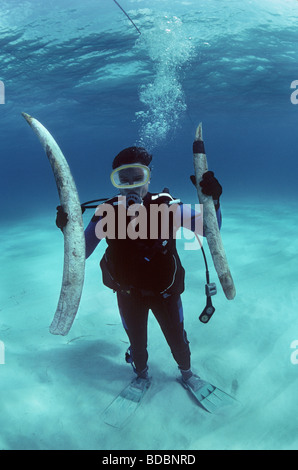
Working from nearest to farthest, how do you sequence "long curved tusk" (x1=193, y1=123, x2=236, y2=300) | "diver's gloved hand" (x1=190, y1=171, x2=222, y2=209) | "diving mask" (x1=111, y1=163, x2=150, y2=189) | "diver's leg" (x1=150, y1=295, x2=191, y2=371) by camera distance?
"diver's gloved hand" (x1=190, y1=171, x2=222, y2=209)
"long curved tusk" (x1=193, y1=123, x2=236, y2=300)
"diving mask" (x1=111, y1=163, x2=150, y2=189)
"diver's leg" (x1=150, y1=295, x2=191, y2=371)

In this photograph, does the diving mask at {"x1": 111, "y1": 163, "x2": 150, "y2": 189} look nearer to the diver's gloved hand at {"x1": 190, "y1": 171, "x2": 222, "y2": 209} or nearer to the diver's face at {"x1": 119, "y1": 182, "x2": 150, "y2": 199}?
the diver's face at {"x1": 119, "y1": 182, "x2": 150, "y2": 199}

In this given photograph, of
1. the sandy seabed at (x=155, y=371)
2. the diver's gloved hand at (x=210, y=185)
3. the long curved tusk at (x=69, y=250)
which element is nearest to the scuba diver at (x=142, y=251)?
the diver's gloved hand at (x=210, y=185)

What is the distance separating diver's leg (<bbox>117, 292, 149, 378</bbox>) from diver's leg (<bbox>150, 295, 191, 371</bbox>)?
163mm

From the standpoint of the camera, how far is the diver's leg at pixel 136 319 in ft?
11.4

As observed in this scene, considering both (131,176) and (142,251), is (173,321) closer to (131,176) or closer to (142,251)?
(142,251)

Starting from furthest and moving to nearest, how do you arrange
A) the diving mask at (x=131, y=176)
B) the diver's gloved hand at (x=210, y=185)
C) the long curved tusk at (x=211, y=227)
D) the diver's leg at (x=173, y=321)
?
the diver's leg at (x=173, y=321) < the diving mask at (x=131, y=176) < the long curved tusk at (x=211, y=227) < the diver's gloved hand at (x=210, y=185)

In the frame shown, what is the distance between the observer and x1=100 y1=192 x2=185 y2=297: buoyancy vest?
321 centimetres

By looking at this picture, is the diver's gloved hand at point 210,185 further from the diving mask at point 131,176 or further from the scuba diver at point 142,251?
the diving mask at point 131,176

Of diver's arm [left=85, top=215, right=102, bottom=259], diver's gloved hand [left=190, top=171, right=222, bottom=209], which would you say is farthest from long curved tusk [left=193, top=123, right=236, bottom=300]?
diver's arm [left=85, top=215, right=102, bottom=259]

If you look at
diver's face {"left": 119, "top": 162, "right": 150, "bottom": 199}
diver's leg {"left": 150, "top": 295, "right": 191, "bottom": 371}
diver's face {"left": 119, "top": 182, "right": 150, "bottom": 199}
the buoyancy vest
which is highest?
diver's face {"left": 119, "top": 162, "right": 150, "bottom": 199}

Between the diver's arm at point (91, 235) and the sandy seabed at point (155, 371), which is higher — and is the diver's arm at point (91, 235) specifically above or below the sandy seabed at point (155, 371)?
above

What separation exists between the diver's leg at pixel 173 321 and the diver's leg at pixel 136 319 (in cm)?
16

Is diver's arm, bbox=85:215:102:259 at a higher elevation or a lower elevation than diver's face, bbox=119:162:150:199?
lower

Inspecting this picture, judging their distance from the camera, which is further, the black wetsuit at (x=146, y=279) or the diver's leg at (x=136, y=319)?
the diver's leg at (x=136, y=319)
